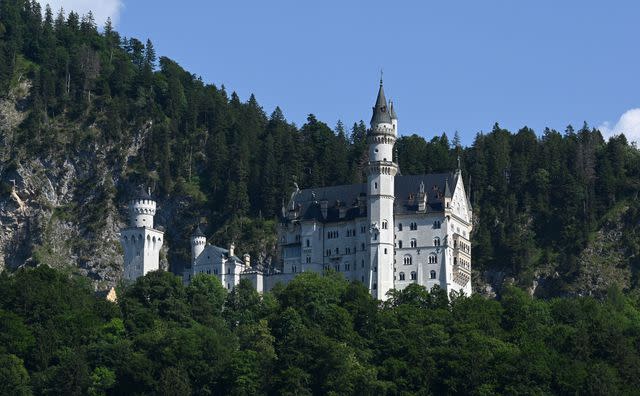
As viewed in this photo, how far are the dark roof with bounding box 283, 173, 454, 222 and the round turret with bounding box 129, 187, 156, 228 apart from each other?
11.4 meters

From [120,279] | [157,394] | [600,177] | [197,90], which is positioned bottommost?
[157,394]

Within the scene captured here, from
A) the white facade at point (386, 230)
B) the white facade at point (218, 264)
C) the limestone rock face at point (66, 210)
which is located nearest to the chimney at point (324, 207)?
the white facade at point (386, 230)

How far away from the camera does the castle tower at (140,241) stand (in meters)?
130

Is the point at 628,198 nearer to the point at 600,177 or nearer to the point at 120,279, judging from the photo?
the point at 600,177

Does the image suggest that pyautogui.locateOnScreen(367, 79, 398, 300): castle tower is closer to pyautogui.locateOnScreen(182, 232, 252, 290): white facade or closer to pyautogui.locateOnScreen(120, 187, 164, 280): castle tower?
pyautogui.locateOnScreen(182, 232, 252, 290): white facade

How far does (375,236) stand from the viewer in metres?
121

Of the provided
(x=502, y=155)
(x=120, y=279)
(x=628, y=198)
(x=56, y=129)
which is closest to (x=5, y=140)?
(x=56, y=129)

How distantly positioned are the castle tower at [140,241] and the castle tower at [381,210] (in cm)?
1902

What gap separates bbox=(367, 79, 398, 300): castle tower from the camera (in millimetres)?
120062

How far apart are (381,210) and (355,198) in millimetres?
5488

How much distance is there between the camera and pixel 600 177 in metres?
145

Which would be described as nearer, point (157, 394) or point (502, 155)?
point (157, 394)

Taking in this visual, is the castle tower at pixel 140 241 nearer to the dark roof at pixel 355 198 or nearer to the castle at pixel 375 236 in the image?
the castle at pixel 375 236

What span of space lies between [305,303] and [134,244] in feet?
78.5
